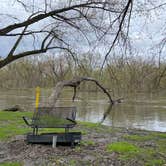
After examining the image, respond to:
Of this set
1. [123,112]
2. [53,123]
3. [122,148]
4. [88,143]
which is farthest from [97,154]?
[123,112]

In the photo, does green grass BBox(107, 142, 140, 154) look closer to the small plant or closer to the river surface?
the small plant

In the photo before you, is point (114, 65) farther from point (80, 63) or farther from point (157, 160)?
point (80, 63)

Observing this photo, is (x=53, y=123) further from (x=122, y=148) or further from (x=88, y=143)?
(x=122, y=148)

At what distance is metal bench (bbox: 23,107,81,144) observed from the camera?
24.0 ft

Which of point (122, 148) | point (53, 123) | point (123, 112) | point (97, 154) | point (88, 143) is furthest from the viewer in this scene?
point (123, 112)

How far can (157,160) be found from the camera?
6.44 meters

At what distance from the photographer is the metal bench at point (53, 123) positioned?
732cm

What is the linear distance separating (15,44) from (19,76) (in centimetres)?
6140

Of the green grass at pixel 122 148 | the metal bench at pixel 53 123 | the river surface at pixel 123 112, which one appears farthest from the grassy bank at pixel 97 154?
the river surface at pixel 123 112

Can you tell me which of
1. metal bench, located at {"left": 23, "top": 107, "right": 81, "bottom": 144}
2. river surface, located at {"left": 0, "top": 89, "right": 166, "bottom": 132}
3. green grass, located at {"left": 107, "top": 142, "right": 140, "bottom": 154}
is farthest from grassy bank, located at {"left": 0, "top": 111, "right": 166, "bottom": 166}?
river surface, located at {"left": 0, "top": 89, "right": 166, "bottom": 132}

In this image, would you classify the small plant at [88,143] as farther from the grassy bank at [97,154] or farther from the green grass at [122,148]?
the green grass at [122,148]

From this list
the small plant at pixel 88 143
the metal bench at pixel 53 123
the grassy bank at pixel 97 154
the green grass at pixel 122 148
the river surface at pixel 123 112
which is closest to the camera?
the grassy bank at pixel 97 154

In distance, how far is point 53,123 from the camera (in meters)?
7.66

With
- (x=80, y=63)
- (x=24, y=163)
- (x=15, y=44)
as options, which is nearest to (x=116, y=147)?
(x=24, y=163)
